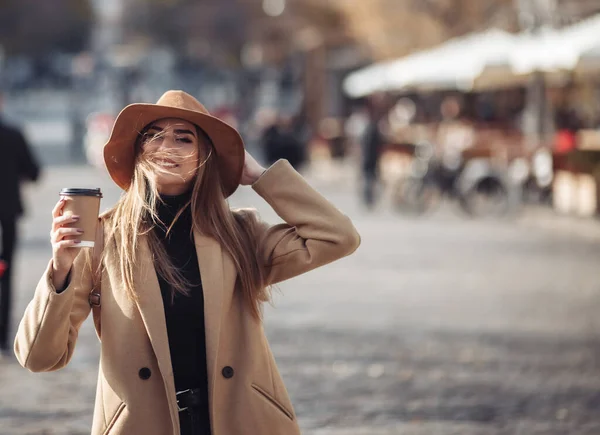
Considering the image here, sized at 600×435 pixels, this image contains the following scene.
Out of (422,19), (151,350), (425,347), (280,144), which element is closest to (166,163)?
(151,350)

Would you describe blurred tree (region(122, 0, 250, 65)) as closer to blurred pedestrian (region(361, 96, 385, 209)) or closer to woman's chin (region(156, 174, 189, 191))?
blurred pedestrian (region(361, 96, 385, 209))

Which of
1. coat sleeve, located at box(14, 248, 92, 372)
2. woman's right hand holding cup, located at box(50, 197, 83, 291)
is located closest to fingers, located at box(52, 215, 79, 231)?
woman's right hand holding cup, located at box(50, 197, 83, 291)

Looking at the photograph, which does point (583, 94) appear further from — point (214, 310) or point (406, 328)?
point (214, 310)

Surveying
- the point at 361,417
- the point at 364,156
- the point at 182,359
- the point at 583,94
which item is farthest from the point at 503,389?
the point at 583,94

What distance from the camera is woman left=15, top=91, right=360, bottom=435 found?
3.30 m

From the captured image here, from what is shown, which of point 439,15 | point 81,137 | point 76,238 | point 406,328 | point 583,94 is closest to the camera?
point 76,238

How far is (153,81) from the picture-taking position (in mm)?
Result: 113562

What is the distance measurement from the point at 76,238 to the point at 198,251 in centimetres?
38

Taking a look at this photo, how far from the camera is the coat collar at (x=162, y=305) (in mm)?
3254

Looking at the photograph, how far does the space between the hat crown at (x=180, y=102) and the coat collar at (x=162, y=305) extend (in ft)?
1.09

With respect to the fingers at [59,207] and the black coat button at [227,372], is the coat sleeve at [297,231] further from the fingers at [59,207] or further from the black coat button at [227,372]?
the fingers at [59,207]

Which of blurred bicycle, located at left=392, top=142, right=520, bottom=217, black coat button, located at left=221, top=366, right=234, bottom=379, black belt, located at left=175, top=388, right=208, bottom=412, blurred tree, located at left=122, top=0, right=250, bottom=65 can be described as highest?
blurred tree, located at left=122, top=0, right=250, bottom=65

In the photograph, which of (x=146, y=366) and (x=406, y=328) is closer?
(x=146, y=366)

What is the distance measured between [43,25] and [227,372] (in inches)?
2943
